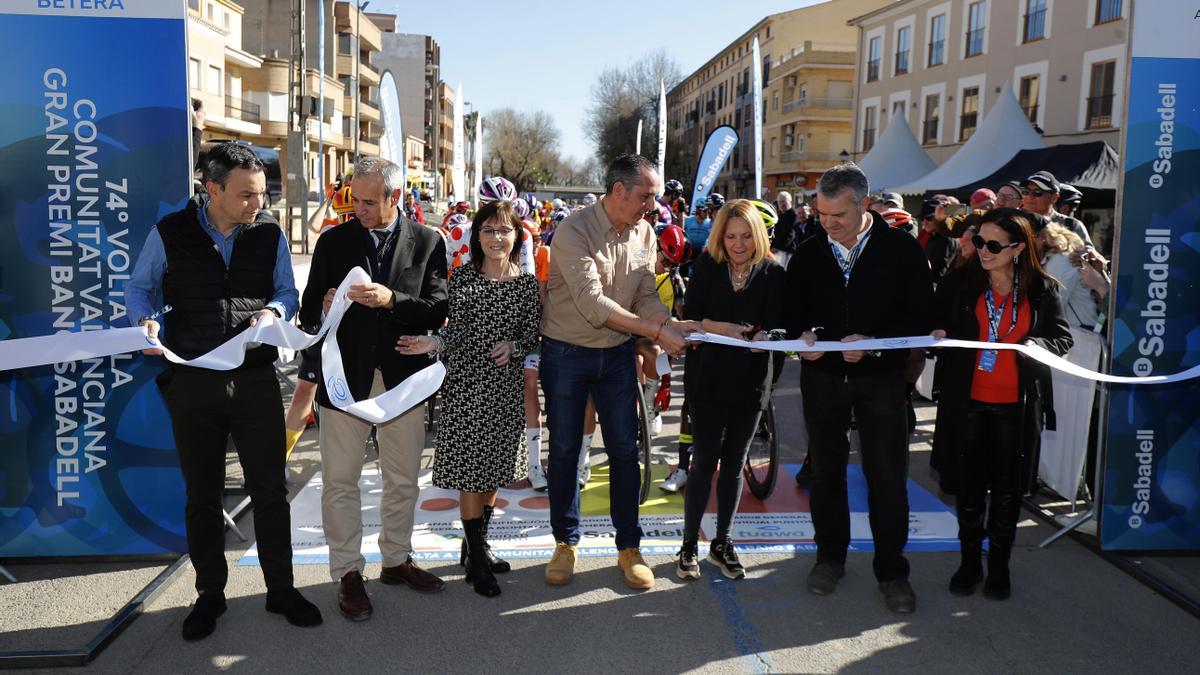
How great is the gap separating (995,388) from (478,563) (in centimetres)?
274

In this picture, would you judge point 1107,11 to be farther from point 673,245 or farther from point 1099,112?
point 673,245

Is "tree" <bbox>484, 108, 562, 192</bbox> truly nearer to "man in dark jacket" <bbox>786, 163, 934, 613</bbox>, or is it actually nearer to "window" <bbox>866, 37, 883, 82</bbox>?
"window" <bbox>866, 37, 883, 82</bbox>

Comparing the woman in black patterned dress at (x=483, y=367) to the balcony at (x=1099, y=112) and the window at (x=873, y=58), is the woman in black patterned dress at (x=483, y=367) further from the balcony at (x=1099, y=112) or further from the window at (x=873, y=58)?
the window at (x=873, y=58)

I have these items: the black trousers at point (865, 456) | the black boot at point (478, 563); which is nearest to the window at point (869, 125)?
the black trousers at point (865, 456)

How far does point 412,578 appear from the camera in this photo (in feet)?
14.8

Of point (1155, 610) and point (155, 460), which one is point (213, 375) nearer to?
point (155, 460)

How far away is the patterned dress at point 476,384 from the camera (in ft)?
14.7

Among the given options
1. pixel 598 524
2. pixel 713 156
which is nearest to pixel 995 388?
pixel 598 524

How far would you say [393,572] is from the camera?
457 centimetres

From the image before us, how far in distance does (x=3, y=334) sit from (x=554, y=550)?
3.10 m

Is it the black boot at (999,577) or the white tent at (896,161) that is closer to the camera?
the black boot at (999,577)

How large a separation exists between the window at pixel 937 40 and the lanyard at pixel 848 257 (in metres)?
37.6

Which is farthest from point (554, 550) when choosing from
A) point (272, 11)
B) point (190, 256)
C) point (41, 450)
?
point (272, 11)

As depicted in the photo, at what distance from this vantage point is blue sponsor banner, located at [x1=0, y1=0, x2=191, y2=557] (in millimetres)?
4449
